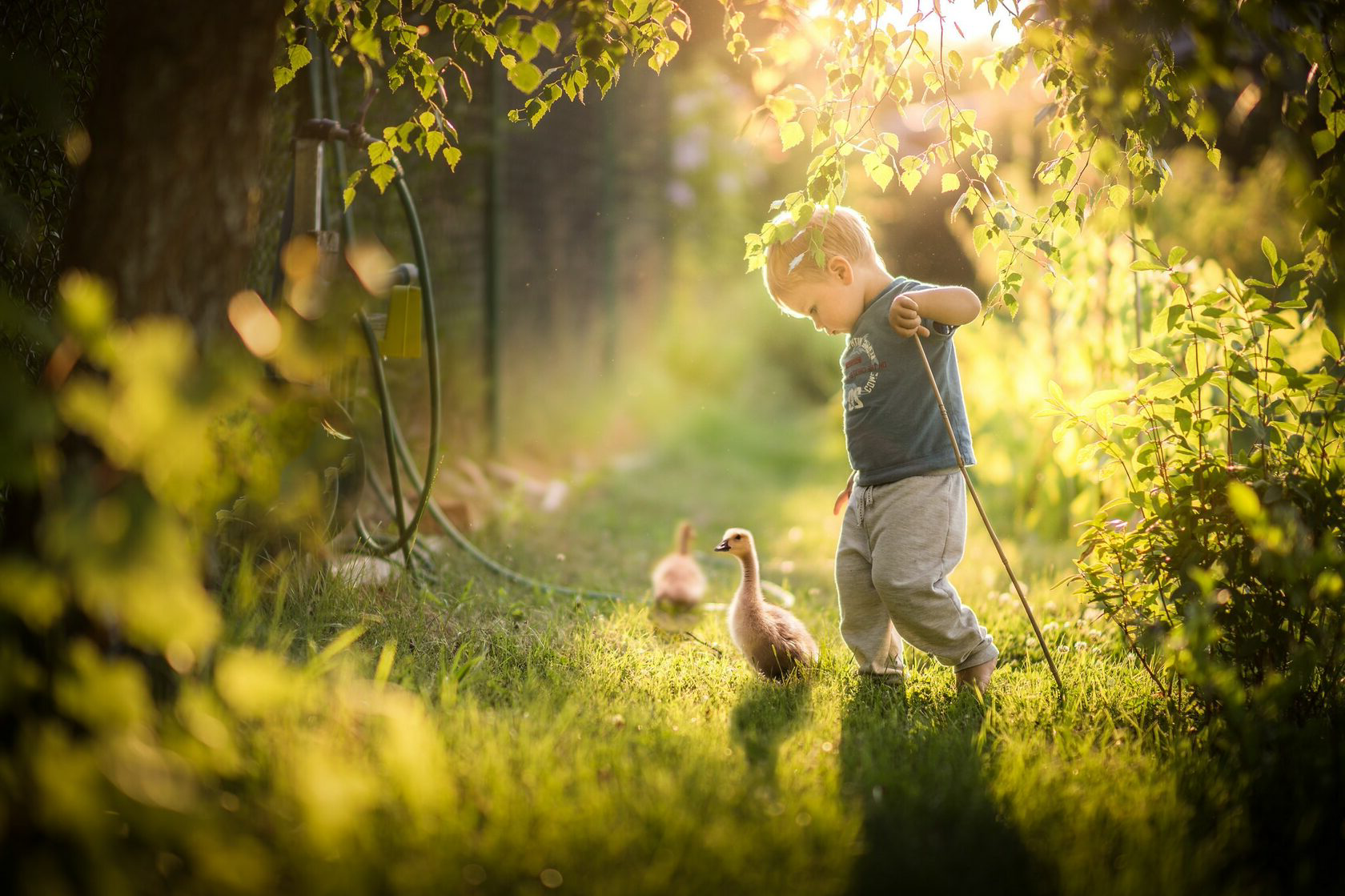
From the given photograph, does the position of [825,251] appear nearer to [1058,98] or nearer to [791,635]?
[1058,98]

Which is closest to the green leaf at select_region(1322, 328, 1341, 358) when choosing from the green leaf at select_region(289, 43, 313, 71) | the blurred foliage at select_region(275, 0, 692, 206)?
the blurred foliage at select_region(275, 0, 692, 206)

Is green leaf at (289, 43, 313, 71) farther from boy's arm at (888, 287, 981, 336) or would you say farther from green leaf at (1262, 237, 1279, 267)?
green leaf at (1262, 237, 1279, 267)

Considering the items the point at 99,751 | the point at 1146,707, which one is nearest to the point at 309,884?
the point at 99,751

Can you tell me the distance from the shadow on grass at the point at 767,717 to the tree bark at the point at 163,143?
60.1 inches

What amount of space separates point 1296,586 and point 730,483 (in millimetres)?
4784

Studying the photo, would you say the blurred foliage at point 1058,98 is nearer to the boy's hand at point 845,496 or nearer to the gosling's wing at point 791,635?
the boy's hand at point 845,496

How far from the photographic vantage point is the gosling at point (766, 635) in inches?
108

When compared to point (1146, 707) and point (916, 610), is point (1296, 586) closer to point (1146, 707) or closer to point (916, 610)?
point (1146, 707)

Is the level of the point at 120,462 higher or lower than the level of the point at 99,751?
higher

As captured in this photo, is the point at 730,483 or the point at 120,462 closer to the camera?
the point at 120,462

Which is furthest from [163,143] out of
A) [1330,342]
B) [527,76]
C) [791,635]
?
[1330,342]

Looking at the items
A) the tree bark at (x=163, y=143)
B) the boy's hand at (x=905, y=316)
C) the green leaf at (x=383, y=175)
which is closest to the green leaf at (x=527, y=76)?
the tree bark at (x=163, y=143)

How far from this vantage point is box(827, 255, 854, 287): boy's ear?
2.80m

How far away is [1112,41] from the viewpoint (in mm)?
2045
